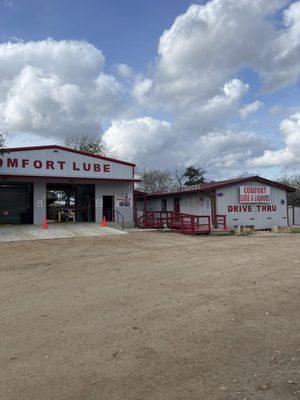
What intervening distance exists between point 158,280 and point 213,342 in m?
4.36

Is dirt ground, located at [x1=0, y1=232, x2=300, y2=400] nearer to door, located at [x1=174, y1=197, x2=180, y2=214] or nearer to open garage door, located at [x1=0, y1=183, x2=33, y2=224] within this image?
open garage door, located at [x1=0, y1=183, x2=33, y2=224]

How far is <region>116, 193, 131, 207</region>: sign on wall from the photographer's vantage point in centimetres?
3131

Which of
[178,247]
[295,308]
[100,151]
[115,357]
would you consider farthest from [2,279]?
[100,151]

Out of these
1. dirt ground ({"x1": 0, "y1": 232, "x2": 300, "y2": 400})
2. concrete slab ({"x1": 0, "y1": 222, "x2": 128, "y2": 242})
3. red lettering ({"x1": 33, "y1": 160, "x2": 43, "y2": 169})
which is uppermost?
red lettering ({"x1": 33, "y1": 160, "x2": 43, "y2": 169})

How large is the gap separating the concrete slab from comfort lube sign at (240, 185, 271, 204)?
34.6ft

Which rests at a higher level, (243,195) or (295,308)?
(243,195)

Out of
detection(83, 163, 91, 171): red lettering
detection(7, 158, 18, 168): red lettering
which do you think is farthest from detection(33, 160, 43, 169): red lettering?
detection(83, 163, 91, 171): red lettering

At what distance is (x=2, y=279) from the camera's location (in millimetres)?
10102

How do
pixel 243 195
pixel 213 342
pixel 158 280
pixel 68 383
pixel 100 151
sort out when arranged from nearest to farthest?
pixel 68 383 → pixel 213 342 → pixel 158 280 → pixel 243 195 → pixel 100 151

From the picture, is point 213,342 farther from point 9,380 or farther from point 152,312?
point 9,380

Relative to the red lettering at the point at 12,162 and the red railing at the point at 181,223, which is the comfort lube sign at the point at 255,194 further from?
the red lettering at the point at 12,162

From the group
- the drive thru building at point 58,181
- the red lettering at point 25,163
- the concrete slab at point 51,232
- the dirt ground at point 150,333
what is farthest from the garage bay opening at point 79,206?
the dirt ground at point 150,333

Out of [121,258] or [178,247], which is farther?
[178,247]

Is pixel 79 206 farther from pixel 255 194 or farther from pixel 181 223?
pixel 255 194
